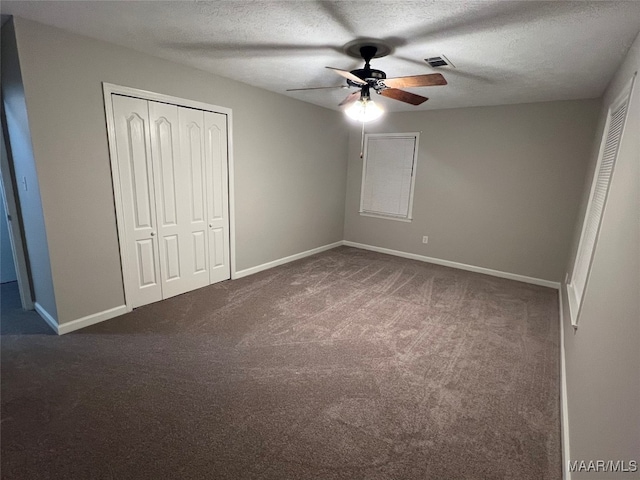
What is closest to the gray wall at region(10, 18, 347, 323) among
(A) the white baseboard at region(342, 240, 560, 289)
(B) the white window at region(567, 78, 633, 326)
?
(A) the white baseboard at region(342, 240, 560, 289)

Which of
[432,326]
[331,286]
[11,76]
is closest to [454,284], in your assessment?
[432,326]

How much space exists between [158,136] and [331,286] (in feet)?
8.36

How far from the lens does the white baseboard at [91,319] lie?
8.97 feet

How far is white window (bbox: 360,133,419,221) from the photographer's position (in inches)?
203

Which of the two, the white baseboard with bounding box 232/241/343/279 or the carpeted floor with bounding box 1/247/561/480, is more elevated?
the white baseboard with bounding box 232/241/343/279

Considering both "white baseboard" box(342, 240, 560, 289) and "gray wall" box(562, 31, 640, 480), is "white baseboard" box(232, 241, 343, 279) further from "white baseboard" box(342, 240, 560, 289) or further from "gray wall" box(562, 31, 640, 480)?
"gray wall" box(562, 31, 640, 480)

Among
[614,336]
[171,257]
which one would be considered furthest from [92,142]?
[614,336]

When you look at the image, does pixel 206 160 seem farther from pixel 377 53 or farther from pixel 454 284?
pixel 454 284

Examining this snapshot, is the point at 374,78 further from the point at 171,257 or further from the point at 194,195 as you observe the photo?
the point at 171,257

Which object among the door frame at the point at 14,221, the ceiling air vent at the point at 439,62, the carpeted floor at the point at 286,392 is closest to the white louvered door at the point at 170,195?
the carpeted floor at the point at 286,392

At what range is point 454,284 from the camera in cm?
427

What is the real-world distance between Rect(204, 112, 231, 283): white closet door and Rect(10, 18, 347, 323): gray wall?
17 cm

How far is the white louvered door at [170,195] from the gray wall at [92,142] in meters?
0.16

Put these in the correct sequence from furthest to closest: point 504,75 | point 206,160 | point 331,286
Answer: point 331,286
point 206,160
point 504,75
